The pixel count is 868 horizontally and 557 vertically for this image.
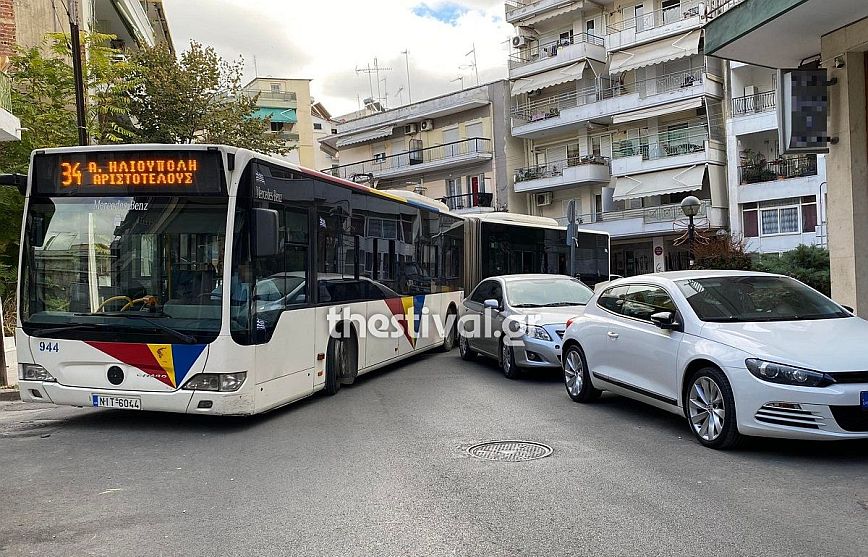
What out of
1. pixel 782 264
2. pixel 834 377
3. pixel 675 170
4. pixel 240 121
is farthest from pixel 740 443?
pixel 675 170

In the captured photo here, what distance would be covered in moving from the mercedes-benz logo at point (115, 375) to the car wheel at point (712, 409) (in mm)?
5740

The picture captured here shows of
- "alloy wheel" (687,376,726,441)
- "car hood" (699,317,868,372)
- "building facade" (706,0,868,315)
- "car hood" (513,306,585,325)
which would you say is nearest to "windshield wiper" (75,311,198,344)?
"alloy wheel" (687,376,726,441)

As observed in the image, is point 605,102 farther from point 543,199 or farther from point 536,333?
point 536,333

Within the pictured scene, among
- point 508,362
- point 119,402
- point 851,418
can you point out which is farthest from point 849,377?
point 119,402

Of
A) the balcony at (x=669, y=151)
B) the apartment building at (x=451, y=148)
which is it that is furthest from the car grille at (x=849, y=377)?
the apartment building at (x=451, y=148)

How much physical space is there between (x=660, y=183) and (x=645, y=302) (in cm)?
3149

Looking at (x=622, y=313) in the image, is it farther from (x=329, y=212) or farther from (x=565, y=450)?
(x=329, y=212)

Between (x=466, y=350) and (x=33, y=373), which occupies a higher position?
(x=33, y=373)

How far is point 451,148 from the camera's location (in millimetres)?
48188

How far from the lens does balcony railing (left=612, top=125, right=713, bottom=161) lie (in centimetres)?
3731

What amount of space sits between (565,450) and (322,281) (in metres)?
4.24

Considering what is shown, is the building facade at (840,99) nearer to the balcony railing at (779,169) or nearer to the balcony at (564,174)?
the balcony railing at (779,169)

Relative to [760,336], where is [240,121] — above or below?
above

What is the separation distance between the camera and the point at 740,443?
6590 millimetres
